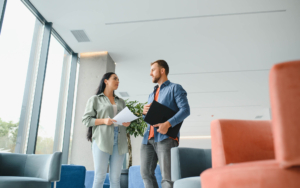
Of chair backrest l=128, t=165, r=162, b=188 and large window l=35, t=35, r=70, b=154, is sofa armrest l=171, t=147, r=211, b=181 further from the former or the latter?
large window l=35, t=35, r=70, b=154

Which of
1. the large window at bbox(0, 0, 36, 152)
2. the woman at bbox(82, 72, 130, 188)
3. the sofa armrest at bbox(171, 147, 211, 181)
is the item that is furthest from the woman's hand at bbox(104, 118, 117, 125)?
the large window at bbox(0, 0, 36, 152)

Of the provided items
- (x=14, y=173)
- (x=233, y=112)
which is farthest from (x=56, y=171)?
(x=233, y=112)

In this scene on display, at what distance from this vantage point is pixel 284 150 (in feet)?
1.73

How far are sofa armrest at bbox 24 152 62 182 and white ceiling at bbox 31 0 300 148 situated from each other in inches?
90.6

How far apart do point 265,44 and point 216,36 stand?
41.8 inches

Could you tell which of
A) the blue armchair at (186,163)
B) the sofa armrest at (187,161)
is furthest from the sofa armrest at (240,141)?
the sofa armrest at (187,161)

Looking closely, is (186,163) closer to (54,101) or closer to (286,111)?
(286,111)

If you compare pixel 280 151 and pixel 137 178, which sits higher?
pixel 280 151

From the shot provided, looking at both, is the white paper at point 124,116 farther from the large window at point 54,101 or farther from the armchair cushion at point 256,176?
the large window at point 54,101

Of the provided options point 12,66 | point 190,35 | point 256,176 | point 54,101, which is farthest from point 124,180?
point 256,176

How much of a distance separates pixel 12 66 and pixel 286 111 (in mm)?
3357

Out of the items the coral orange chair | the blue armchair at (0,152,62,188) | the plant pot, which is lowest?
the plant pot

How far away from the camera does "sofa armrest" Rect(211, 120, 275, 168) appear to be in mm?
1001

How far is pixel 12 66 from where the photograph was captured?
124 inches
